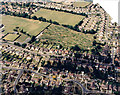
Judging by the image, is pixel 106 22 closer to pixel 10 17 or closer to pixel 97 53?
pixel 97 53

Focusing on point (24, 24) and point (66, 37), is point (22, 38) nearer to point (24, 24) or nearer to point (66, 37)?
point (24, 24)

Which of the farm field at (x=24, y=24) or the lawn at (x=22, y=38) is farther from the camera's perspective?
the farm field at (x=24, y=24)

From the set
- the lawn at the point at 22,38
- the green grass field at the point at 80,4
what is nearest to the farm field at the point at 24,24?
the lawn at the point at 22,38

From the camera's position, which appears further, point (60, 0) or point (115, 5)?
point (60, 0)

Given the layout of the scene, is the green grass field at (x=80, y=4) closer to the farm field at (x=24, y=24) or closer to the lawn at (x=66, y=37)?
the lawn at (x=66, y=37)

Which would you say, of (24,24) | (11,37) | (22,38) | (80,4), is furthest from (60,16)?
(11,37)

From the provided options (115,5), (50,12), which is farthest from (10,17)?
(115,5)
